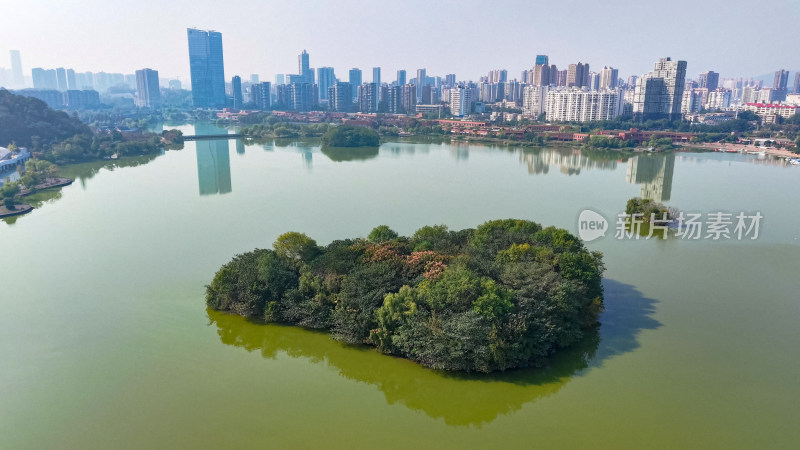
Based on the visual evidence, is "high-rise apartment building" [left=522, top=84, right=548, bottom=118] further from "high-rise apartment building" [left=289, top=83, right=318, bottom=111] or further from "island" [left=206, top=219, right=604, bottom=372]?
"island" [left=206, top=219, right=604, bottom=372]

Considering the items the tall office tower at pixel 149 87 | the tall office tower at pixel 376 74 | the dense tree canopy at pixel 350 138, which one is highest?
the tall office tower at pixel 376 74

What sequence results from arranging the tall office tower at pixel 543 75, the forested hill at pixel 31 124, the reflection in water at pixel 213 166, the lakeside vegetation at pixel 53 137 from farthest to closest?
the tall office tower at pixel 543 75
the forested hill at pixel 31 124
the lakeside vegetation at pixel 53 137
the reflection in water at pixel 213 166

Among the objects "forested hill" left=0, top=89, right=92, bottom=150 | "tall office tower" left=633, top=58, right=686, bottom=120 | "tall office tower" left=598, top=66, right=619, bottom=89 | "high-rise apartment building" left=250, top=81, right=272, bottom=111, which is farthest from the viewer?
"tall office tower" left=598, top=66, right=619, bottom=89

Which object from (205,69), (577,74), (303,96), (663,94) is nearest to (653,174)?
(663,94)

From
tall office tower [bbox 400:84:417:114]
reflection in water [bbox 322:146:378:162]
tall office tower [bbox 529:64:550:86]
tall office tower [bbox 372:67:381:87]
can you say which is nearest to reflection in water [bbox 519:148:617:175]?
reflection in water [bbox 322:146:378:162]

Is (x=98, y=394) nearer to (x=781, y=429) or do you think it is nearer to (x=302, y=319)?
(x=302, y=319)

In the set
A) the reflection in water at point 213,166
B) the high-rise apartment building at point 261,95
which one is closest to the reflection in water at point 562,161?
the reflection in water at point 213,166

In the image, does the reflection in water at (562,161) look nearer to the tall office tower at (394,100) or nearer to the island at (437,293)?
the island at (437,293)
